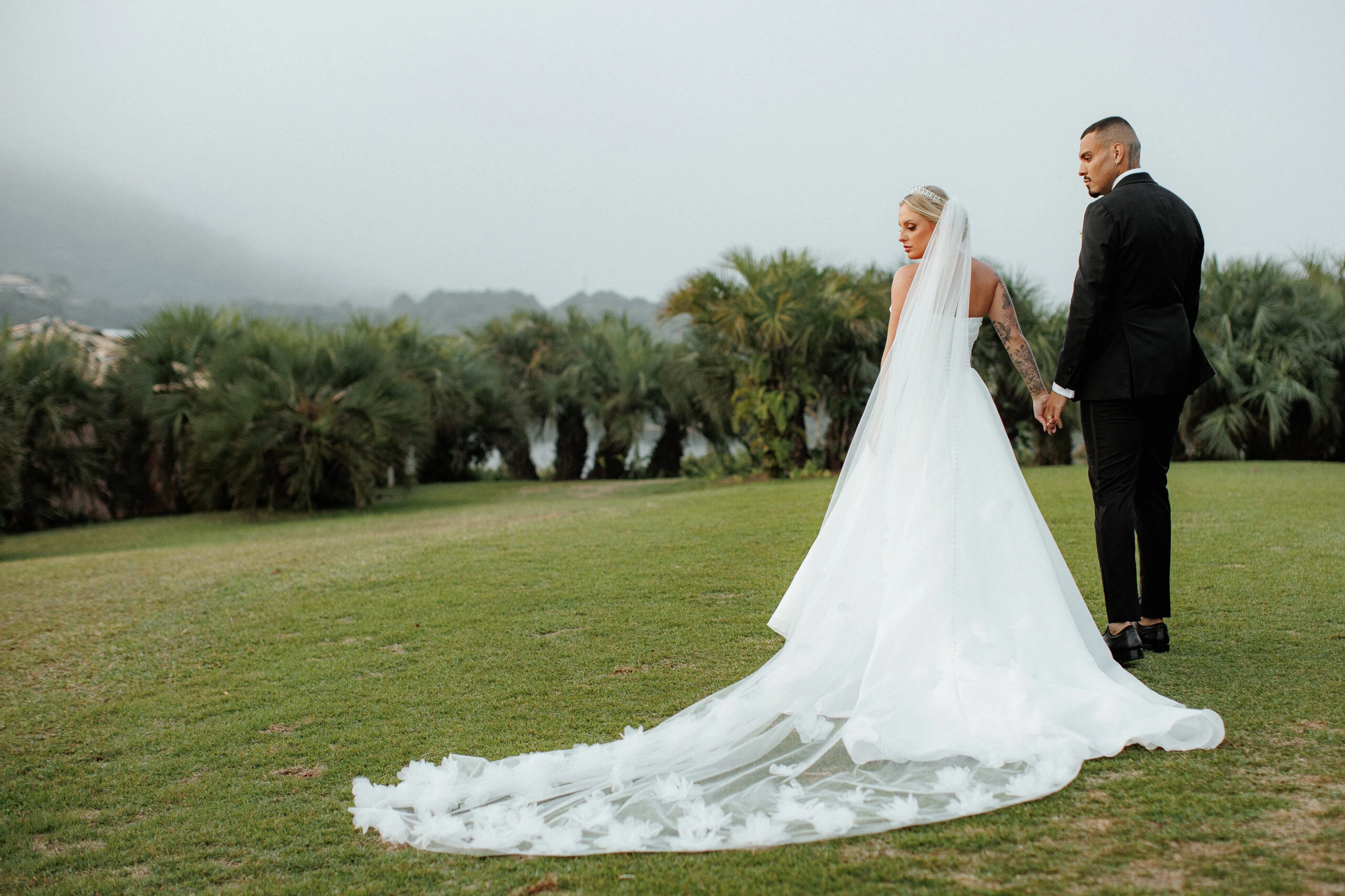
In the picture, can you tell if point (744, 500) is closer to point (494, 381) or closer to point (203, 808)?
point (203, 808)

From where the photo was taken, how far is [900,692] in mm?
2920

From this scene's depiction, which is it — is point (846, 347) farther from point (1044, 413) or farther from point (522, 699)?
point (522, 699)

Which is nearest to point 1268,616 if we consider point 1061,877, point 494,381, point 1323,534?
point 1323,534

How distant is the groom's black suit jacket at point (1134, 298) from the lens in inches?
142

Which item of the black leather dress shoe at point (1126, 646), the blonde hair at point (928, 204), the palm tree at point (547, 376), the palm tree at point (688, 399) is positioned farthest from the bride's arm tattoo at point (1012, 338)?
the palm tree at point (547, 376)

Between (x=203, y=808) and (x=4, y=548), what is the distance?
9.30m

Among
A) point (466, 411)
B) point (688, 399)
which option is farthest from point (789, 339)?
point (466, 411)

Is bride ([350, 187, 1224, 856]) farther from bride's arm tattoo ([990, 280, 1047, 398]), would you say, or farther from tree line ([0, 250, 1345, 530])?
tree line ([0, 250, 1345, 530])

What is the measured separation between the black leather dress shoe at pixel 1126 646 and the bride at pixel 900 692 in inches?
22.0

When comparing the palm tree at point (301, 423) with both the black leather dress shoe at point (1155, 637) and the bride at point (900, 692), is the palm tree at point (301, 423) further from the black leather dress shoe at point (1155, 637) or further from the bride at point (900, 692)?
the black leather dress shoe at point (1155, 637)

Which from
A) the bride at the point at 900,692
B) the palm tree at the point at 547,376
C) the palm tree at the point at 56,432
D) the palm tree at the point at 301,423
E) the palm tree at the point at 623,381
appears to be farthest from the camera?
the palm tree at the point at 547,376

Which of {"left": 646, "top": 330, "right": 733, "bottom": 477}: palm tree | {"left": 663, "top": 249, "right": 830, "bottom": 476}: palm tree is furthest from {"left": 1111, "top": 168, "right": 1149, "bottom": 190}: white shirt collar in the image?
{"left": 646, "top": 330, "right": 733, "bottom": 477}: palm tree

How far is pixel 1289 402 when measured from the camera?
11.7 metres

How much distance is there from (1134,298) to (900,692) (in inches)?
76.2
